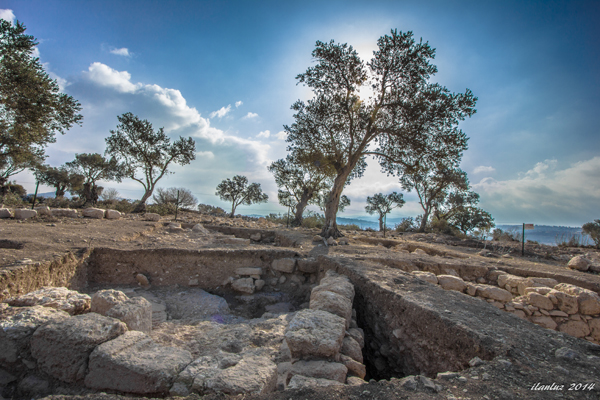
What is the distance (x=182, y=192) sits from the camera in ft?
100

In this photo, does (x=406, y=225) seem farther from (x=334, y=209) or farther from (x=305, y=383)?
(x=305, y=383)

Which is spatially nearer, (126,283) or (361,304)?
(361,304)

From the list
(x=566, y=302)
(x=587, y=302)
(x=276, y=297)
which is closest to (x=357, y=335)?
(x=276, y=297)

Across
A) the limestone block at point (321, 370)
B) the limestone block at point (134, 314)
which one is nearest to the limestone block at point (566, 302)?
the limestone block at point (321, 370)

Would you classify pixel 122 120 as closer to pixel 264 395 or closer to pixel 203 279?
pixel 203 279

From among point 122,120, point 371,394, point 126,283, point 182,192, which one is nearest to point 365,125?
point 126,283

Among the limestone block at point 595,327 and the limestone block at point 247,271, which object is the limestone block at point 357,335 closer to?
the limestone block at point 247,271

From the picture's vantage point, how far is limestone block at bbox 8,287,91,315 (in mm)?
2703

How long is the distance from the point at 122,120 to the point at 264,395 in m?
25.3

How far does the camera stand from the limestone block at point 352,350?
249 cm

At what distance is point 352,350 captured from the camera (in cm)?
252

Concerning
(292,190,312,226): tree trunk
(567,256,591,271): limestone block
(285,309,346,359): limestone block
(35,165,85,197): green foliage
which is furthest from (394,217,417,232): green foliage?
(35,165,85,197): green foliage

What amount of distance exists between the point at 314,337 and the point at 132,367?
1.44 m

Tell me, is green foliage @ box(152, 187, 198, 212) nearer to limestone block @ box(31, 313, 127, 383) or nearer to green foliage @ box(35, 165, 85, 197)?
green foliage @ box(35, 165, 85, 197)
